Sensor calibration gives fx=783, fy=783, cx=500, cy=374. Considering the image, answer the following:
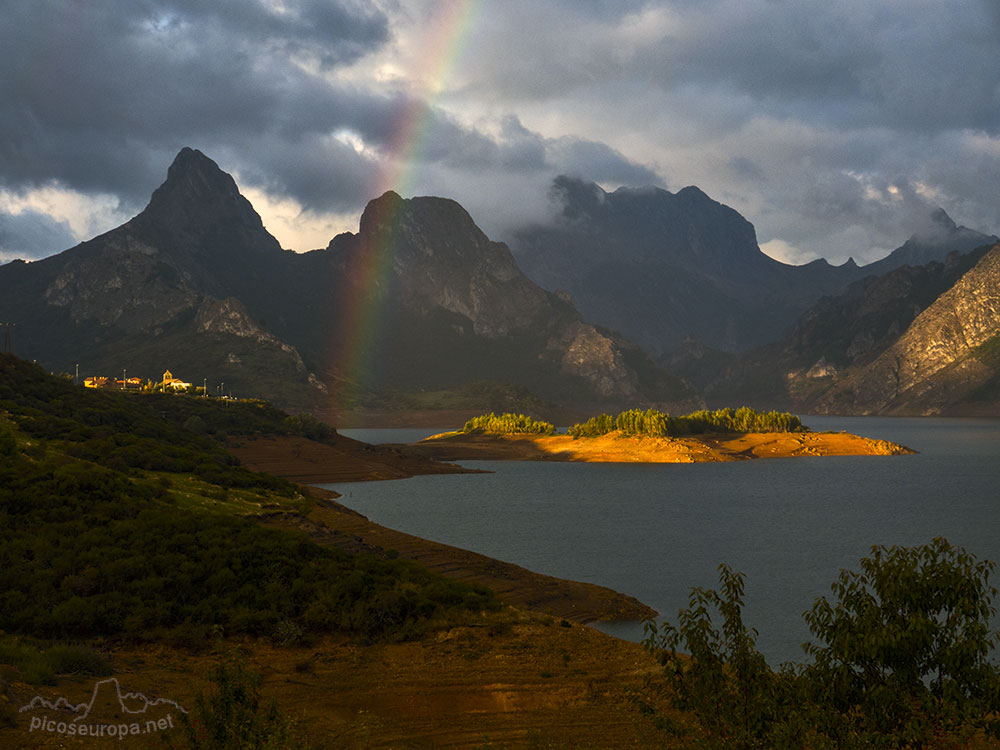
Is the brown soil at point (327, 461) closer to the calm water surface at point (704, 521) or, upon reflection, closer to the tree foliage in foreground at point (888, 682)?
the calm water surface at point (704, 521)

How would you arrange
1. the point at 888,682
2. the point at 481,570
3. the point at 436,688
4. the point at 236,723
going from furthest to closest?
the point at 481,570, the point at 436,688, the point at 888,682, the point at 236,723

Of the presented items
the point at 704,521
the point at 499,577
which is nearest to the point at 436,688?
the point at 499,577

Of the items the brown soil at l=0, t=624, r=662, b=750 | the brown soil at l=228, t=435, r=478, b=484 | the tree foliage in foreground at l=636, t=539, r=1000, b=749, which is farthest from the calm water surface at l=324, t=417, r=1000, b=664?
the tree foliage in foreground at l=636, t=539, r=1000, b=749

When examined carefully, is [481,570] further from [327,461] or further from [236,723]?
[327,461]

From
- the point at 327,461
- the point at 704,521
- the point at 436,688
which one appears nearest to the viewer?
the point at 436,688

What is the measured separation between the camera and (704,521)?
11006 cm

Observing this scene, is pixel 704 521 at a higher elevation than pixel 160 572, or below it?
below

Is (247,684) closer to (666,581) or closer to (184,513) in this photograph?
(184,513)

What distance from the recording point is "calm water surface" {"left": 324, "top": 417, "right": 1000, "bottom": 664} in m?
70.1

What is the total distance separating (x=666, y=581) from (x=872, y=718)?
50.9m

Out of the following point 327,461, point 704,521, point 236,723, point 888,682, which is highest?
point 888,682

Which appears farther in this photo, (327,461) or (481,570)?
(327,461)

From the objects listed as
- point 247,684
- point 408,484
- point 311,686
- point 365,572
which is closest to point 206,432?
point 408,484

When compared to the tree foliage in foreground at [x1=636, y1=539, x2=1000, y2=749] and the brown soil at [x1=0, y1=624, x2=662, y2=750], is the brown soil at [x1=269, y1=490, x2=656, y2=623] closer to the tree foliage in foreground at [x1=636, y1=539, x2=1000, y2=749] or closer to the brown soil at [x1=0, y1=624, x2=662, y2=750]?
the brown soil at [x1=0, y1=624, x2=662, y2=750]
